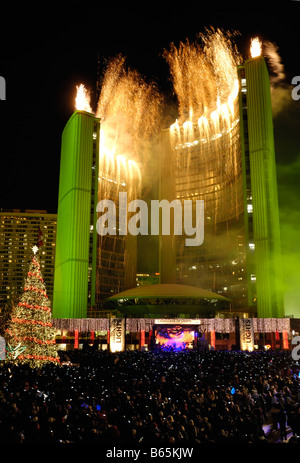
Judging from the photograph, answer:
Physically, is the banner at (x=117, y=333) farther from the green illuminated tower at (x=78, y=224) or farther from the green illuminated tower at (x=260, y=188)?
the green illuminated tower at (x=78, y=224)

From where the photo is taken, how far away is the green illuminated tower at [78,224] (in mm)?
72688

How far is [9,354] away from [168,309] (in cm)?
3730

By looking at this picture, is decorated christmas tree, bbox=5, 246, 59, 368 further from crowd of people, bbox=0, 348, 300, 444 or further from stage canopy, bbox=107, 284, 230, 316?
stage canopy, bbox=107, 284, 230, 316

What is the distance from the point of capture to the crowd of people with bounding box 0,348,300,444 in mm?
10883

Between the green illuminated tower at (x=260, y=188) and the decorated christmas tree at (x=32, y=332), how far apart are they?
41.7 m

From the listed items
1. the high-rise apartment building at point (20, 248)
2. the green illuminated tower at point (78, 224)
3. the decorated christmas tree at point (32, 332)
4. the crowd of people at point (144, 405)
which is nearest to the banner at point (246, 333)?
the crowd of people at point (144, 405)

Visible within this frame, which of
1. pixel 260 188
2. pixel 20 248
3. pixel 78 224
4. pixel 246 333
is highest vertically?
pixel 20 248

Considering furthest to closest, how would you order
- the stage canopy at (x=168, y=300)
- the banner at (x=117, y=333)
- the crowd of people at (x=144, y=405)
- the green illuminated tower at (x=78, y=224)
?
the green illuminated tower at (x=78, y=224), the stage canopy at (x=168, y=300), the banner at (x=117, y=333), the crowd of people at (x=144, y=405)

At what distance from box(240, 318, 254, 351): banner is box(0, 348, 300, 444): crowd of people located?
2298 centimetres

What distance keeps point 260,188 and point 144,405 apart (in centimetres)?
5560

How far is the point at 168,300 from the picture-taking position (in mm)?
61406

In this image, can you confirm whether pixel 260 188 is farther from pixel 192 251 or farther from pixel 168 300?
pixel 192 251

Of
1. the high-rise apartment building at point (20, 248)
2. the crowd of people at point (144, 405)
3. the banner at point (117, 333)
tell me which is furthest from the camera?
the high-rise apartment building at point (20, 248)

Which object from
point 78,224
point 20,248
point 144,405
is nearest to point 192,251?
point 78,224
